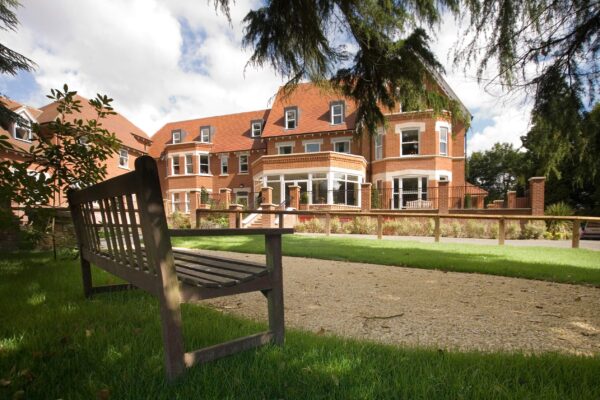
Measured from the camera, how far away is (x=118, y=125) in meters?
30.0

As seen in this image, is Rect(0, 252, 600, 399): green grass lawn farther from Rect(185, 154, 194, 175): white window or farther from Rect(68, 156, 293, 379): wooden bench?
Rect(185, 154, 194, 175): white window

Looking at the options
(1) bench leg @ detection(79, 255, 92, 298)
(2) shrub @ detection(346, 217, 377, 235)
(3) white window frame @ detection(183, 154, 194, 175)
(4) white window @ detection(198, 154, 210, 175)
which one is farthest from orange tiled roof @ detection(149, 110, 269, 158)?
(1) bench leg @ detection(79, 255, 92, 298)

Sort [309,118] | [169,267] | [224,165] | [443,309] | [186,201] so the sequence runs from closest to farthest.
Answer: [169,267]
[443,309]
[309,118]
[186,201]
[224,165]

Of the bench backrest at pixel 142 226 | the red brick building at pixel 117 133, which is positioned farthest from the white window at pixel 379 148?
the bench backrest at pixel 142 226

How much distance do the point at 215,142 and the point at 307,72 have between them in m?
27.2

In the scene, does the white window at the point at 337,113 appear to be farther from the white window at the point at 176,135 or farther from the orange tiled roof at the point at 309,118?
the white window at the point at 176,135

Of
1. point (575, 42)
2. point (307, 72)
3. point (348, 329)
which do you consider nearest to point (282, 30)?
point (307, 72)

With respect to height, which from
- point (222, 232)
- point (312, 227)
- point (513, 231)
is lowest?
point (513, 231)

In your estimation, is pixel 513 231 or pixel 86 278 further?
pixel 513 231

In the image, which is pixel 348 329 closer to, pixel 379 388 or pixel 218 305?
pixel 379 388

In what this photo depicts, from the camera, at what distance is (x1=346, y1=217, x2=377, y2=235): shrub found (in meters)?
15.9

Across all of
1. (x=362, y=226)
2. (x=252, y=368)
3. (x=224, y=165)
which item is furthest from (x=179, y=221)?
(x=252, y=368)

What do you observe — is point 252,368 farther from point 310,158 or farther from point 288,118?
point 288,118

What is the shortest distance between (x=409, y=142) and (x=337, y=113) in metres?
6.21
